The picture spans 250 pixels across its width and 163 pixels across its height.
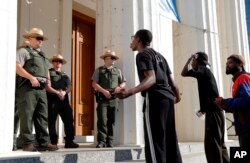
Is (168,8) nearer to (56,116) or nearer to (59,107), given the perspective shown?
(59,107)

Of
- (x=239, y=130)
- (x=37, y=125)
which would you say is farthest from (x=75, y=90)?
(x=239, y=130)

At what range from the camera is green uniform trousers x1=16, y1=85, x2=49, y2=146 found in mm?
4801

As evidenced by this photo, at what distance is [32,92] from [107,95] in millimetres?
1461

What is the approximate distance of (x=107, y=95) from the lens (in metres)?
6.03

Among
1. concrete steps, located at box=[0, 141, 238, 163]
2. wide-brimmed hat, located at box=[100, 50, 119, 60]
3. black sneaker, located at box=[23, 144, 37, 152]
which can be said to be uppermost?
wide-brimmed hat, located at box=[100, 50, 119, 60]

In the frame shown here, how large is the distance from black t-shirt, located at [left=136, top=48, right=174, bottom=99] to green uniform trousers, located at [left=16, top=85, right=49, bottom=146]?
189 centimetres

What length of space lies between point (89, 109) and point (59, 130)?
158cm

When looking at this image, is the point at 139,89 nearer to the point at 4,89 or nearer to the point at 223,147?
the point at 4,89

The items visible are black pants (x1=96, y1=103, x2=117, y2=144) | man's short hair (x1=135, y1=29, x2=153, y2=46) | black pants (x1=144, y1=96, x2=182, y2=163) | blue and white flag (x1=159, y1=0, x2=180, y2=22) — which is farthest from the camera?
blue and white flag (x1=159, y1=0, x2=180, y2=22)

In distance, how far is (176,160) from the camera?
11.7 ft

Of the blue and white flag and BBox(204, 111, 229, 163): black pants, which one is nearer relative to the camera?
BBox(204, 111, 229, 163): black pants

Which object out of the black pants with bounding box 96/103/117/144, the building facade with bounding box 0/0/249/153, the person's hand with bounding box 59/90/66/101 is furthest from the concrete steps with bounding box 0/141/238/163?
the person's hand with bounding box 59/90/66/101

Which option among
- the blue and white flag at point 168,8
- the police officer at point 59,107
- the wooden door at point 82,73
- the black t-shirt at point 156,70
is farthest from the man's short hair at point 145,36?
the wooden door at point 82,73

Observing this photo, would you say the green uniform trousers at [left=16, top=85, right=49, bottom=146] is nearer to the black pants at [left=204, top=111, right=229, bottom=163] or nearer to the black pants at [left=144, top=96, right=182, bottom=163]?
the black pants at [left=144, top=96, right=182, bottom=163]
